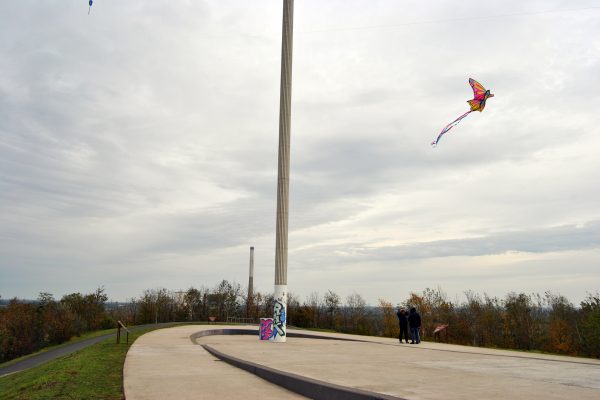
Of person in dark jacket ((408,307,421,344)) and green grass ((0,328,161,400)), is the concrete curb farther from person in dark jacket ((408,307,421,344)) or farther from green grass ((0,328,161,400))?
person in dark jacket ((408,307,421,344))

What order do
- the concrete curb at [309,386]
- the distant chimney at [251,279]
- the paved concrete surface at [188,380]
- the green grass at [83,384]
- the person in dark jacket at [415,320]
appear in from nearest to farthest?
1. the concrete curb at [309,386]
2. the paved concrete surface at [188,380]
3. the green grass at [83,384]
4. the person in dark jacket at [415,320]
5. the distant chimney at [251,279]

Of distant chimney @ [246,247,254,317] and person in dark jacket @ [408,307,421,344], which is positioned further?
A: distant chimney @ [246,247,254,317]

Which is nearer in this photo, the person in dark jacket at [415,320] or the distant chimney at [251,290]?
the person in dark jacket at [415,320]

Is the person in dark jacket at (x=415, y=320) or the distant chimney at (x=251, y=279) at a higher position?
the distant chimney at (x=251, y=279)

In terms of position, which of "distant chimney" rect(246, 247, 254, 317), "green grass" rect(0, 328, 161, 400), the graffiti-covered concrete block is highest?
"distant chimney" rect(246, 247, 254, 317)

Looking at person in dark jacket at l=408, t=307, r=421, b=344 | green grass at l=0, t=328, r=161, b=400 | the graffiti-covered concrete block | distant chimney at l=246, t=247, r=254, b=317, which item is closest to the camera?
green grass at l=0, t=328, r=161, b=400


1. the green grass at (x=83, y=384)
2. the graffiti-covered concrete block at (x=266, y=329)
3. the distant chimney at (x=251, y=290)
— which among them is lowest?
the green grass at (x=83, y=384)

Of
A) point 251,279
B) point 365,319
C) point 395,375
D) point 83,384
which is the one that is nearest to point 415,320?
point 395,375

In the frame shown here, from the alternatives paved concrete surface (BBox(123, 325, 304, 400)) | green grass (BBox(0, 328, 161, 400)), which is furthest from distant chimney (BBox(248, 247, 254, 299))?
green grass (BBox(0, 328, 161, 400))

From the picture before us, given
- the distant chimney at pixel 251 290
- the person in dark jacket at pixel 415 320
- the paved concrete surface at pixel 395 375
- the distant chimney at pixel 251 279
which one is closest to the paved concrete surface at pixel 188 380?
the paved concrete surface at pixel 395 375

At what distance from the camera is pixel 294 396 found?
320 inches

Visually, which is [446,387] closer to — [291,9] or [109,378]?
[109,378]

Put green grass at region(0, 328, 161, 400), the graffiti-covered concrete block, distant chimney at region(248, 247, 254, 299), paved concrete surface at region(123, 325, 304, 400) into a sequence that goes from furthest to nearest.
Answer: distant chimney at region(248, 247, 254, 299), the graffiti-covered concrete block, green grass at region(0, 328, 161, 400), paved concrete surface at region(123, 325, 304, 400)

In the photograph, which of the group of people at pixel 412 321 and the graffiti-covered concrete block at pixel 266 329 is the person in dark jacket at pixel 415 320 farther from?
the graffiti-covered concrete block at pixel 266 329
